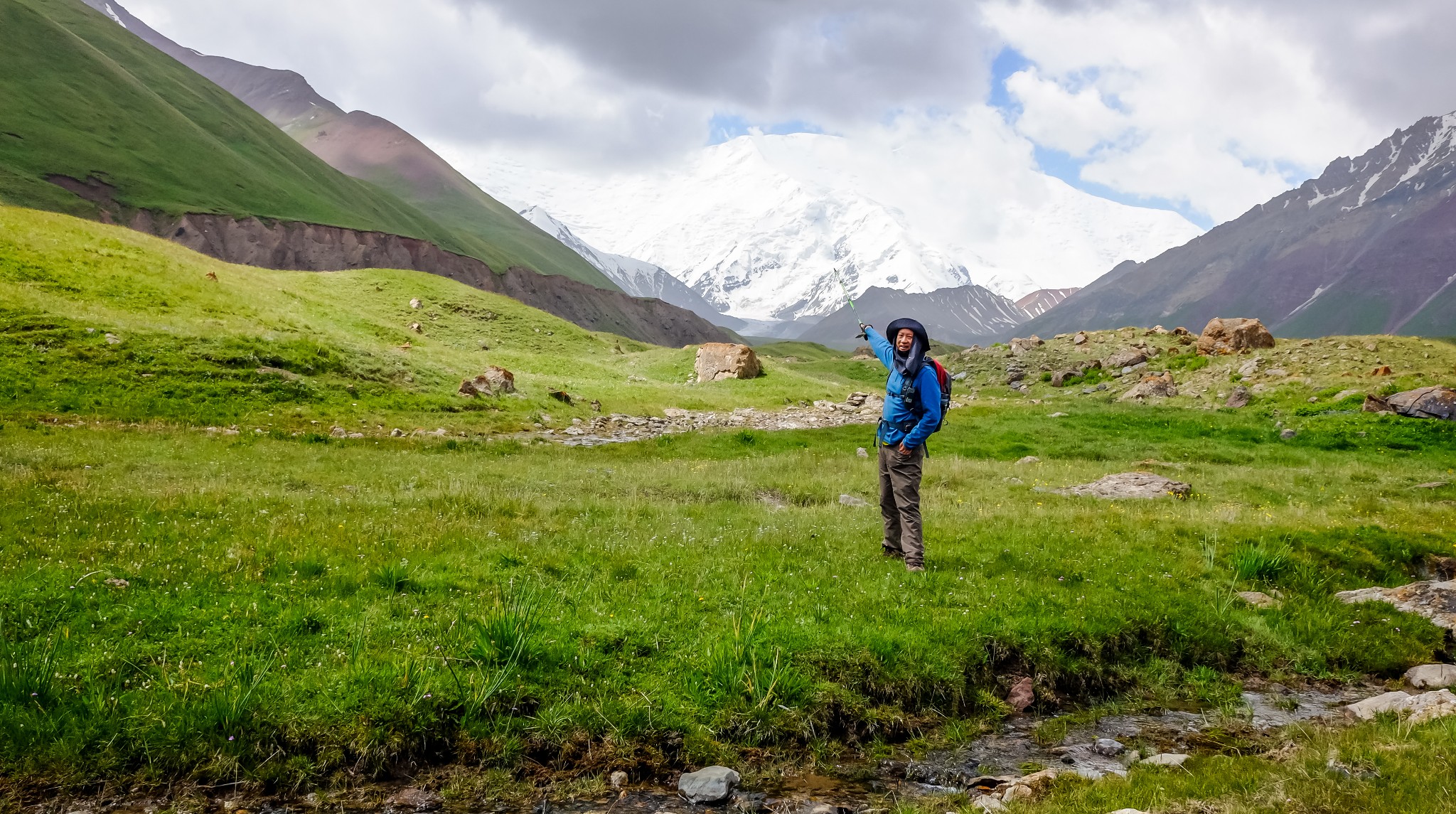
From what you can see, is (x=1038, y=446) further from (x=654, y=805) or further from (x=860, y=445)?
(x=654, y=805)

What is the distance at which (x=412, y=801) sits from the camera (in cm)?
712

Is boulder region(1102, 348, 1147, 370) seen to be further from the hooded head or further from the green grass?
the hooded head

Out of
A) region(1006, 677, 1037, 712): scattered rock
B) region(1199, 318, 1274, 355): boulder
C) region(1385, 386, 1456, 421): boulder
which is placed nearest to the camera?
region(1006, 677, 1037, 712): scattered rock

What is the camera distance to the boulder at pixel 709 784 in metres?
7.46

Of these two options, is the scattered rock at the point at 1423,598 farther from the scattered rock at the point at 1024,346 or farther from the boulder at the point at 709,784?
the scattered rock at the point at 1024,346

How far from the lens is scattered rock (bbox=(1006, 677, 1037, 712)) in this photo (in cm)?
1009

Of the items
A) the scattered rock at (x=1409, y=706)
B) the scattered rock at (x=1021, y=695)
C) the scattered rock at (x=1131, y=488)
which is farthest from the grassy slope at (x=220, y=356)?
the scattered rock at (x=1409, y=706)

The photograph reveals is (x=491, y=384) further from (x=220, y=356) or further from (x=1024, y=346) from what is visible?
(x=1024, y=346)

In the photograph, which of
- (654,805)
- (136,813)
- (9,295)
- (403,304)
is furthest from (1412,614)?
(403,304)

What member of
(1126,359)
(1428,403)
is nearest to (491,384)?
(1126,359)

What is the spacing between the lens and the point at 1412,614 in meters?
12.8

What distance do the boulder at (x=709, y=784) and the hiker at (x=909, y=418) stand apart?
626 centimetres

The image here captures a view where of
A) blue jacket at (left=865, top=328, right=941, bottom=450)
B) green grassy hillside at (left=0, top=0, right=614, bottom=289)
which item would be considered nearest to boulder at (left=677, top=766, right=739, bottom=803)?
blue jacket at (left=865, top=328, right=941, bottom=450)

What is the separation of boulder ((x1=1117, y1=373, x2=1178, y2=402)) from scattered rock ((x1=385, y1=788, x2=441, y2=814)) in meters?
49.0
